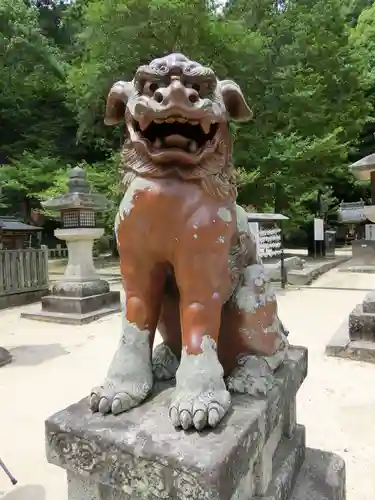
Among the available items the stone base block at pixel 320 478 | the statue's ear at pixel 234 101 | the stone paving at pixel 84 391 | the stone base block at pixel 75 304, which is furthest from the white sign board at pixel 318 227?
the statue's ear at pixel 234 101

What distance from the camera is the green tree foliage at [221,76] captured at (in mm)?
9531

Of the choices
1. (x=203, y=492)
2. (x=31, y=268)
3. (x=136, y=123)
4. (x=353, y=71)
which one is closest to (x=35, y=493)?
(x=203, y=492)

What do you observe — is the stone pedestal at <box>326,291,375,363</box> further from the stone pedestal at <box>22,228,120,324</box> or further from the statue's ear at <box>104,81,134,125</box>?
the stone pedestal at <box>22,228,120,324</box>

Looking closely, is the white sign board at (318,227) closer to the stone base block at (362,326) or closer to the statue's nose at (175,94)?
the stone base block at (362,326)

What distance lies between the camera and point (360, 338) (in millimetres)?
3676

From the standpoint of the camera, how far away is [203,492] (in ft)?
3.05

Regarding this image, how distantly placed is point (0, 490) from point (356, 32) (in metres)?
19.0

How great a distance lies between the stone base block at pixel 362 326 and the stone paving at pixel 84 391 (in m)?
0.30


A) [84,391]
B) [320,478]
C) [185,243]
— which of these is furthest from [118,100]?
[84,391]

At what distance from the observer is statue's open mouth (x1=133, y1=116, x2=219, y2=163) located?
113 centimetres

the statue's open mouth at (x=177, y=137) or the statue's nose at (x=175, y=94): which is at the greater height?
the statue's nose at (x=175, y=94)

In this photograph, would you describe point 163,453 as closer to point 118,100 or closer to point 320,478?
point 320,478

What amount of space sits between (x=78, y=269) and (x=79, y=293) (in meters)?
0.47

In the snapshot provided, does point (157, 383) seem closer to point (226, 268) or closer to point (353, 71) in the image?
point (226, 268)
